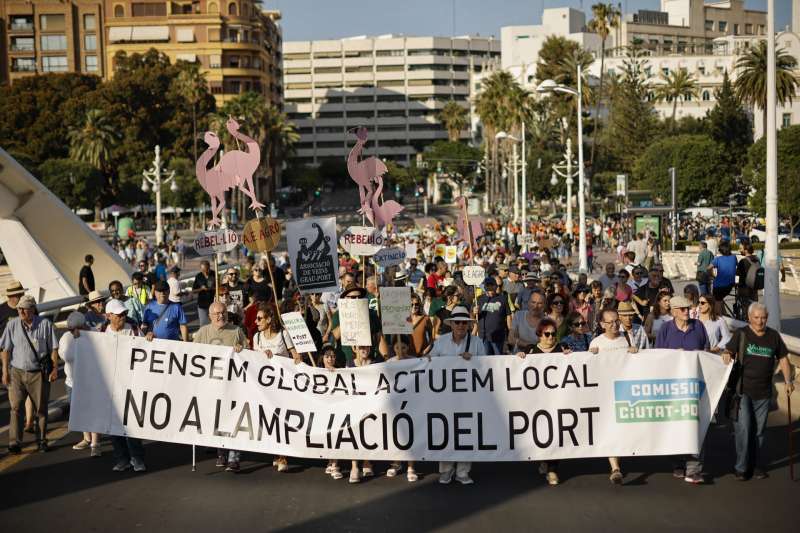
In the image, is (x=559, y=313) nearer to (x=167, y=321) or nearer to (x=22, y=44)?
(x=167, y=321)

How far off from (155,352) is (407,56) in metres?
172

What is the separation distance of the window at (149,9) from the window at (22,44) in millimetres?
12860

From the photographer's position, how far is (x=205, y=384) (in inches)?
383

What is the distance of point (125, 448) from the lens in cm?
995

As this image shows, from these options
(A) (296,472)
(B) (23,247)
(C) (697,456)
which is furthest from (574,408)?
(B) (23,247)

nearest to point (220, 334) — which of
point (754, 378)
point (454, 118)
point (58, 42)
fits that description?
point (754, 378)

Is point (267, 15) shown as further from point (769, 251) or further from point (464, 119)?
point (769, 251)

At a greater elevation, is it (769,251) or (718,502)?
(769,251)

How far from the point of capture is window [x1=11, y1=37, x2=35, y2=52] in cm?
12256

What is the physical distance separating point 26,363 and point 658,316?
7.04 meters

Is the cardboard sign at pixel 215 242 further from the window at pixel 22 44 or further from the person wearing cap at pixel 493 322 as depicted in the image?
the window at pixel 22 44

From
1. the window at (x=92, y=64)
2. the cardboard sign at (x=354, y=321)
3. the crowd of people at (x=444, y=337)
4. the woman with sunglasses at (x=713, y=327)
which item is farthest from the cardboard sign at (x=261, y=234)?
the window at (x=92, y=64)

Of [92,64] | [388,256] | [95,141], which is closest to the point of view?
[388,256]

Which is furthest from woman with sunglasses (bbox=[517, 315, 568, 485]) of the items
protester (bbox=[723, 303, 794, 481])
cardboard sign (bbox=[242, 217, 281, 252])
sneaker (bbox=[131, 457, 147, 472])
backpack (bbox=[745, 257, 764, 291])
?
backpack (bbox=[745, 257, 764, 291])
